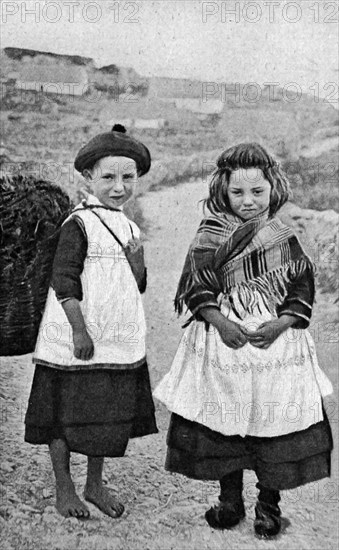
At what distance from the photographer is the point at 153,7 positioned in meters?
2.10

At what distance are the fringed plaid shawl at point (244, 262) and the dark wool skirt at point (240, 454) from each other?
14.8 inches

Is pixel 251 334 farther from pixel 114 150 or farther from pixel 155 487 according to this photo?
pixel 114 150

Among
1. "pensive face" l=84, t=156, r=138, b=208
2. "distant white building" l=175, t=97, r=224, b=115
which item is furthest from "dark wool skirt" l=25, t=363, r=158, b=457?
"distant white building" l=175, t=97, r=224, b=115

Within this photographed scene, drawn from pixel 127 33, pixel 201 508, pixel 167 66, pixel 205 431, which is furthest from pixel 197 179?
pixel 201 508

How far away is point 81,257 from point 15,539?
87cm

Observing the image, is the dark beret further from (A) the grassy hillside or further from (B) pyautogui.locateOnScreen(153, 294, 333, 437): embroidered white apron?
(B) pyautogui.locateOnScreen(153, 294, 333, 437): embroidered white apron

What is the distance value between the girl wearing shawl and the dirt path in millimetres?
39

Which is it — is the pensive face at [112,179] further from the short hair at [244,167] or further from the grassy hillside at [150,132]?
the short hair at [244,167]

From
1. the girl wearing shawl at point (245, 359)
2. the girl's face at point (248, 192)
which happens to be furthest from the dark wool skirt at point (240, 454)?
the girl's face at point (248, 192)

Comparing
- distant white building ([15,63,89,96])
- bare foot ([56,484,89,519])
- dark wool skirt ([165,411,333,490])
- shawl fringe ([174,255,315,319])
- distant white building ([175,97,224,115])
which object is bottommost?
bare foot ([56,484,89,519])

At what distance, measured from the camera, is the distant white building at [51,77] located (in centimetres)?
210

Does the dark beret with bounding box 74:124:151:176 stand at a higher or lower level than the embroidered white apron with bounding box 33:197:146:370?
higher

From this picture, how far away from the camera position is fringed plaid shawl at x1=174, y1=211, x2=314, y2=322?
6.68 ft

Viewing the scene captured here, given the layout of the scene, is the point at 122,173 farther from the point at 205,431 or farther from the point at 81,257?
the point at 205,431
